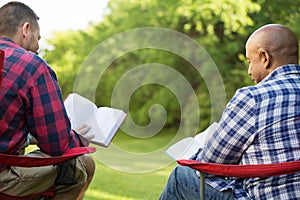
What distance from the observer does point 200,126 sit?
1238 cm

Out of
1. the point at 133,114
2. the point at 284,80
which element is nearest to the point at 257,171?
the point at 284,80

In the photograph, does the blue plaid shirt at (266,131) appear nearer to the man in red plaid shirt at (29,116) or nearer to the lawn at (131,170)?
the man in red plaid shirt at (29,116)

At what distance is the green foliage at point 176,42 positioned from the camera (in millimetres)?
11031

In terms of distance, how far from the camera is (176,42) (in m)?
13.0

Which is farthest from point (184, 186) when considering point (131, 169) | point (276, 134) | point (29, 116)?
point (131, 169)

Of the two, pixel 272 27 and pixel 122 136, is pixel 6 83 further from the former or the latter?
pixel 122 136

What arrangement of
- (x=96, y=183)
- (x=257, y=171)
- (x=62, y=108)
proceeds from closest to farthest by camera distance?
(x=257, y=171)
(x=62, y=108)
(x=96, y=183)

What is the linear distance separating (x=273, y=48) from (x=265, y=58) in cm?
5

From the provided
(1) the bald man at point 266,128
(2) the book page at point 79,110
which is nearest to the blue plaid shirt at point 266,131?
(1) the bald man at point 266,128

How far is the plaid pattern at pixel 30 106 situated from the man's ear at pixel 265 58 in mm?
827

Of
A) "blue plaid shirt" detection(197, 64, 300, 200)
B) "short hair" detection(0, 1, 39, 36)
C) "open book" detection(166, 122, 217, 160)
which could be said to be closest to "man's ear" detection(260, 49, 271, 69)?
"blue plaid shirt" detection(197, 64, 300, 200)

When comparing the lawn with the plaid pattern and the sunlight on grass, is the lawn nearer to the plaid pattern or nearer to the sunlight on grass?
the sunlight on grass

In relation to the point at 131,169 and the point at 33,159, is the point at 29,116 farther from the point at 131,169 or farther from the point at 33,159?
the point at 131,169

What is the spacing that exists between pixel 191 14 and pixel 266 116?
9892 mm
